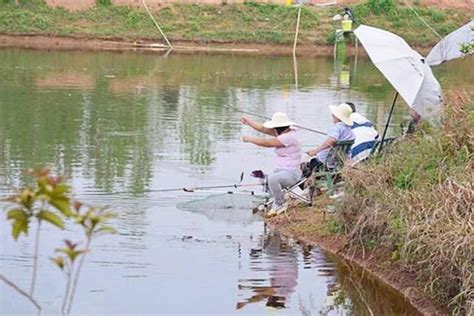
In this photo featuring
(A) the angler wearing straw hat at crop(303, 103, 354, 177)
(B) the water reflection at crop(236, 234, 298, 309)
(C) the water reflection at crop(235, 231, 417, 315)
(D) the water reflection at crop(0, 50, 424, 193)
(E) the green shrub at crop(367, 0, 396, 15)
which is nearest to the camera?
(C) the water reflection at crop(235, 231, 417, 315)

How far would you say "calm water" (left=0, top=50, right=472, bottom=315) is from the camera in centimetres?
824

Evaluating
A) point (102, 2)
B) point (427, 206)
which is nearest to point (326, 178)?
point (427, 206)

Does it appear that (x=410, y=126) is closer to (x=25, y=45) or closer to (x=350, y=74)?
(x=350, y=74)

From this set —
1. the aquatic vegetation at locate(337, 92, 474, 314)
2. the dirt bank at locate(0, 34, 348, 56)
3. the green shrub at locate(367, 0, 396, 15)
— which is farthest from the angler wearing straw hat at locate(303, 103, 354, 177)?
the green shrub at locate(367, 0, 396, 15)

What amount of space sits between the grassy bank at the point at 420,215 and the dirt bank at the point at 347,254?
12 mm

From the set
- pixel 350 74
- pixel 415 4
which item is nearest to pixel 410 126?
pixel 350 74

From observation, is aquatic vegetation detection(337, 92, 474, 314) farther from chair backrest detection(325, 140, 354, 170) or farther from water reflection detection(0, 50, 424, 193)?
water reflection detection(0, 50, 424, 193)

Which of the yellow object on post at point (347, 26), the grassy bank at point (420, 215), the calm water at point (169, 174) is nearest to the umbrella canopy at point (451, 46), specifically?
the calm water at point (169, 174)

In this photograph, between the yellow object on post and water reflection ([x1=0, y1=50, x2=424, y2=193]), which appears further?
the yellow object on post

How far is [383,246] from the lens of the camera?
29.3 ft

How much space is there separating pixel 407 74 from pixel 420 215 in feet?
10.2

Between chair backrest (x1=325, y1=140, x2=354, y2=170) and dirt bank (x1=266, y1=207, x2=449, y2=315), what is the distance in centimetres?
54

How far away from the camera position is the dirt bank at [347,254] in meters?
8.09

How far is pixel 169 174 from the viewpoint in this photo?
43.1 ft
